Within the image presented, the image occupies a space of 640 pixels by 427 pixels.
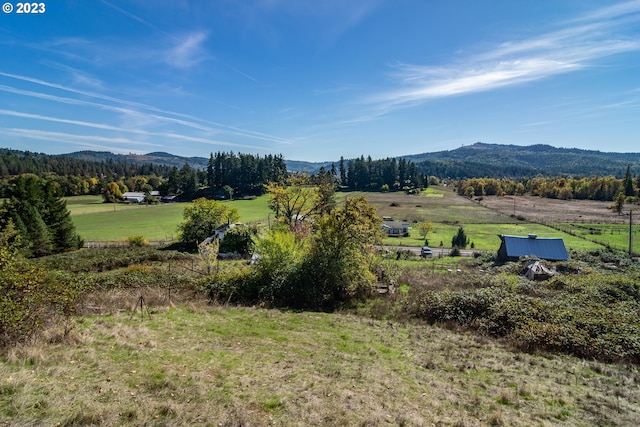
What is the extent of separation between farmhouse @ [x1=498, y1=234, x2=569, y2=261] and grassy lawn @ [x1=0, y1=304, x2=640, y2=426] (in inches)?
1207

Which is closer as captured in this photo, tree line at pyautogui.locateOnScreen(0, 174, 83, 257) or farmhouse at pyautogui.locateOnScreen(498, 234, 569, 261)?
tree line at pyautogui.locateOnScreen(0, 174, 83, 257)

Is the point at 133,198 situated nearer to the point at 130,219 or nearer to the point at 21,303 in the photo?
the point at 130,219

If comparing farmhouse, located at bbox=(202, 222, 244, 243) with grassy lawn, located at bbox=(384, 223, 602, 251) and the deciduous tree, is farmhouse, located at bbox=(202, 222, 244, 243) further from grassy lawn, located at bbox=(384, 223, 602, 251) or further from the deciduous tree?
grassy lawn, located at bbox=(384, 223, 602, 251)

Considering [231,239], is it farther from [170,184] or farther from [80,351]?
[170,184]

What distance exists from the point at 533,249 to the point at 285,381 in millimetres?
42145

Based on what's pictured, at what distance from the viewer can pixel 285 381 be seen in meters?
9.95

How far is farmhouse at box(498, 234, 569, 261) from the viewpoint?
40375 mm

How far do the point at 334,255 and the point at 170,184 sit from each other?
119 metres

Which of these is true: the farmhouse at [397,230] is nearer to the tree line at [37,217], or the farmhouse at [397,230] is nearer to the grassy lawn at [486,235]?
the grassy lawn at [486,235]

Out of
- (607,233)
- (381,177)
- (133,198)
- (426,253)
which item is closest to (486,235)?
(607,233)

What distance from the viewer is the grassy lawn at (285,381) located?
7723 millimetres

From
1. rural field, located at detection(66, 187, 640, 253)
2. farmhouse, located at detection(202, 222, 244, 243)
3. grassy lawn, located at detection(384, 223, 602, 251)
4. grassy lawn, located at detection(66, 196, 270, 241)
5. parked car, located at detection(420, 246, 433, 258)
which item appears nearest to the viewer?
farmhouse, located at detection(202, 222, 244, 243)

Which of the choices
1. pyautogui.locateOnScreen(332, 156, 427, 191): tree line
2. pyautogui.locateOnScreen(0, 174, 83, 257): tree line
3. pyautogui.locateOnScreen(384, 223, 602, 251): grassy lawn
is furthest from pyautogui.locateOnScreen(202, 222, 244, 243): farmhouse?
pyautogui.locateOnScreen(332, 156, 427, 191): tree line

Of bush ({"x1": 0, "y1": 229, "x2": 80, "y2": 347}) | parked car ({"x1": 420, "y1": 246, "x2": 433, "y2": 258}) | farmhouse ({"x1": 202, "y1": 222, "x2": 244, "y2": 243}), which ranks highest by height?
bush ({"x1": 0, "y1": 229, "x2": 80, "y2": 347})
